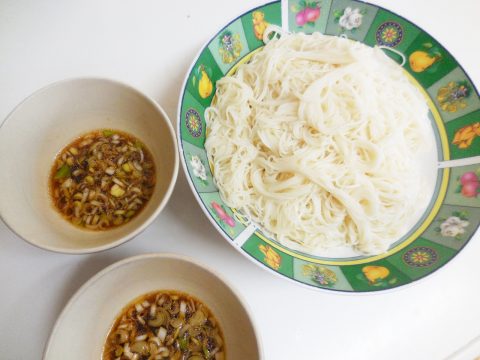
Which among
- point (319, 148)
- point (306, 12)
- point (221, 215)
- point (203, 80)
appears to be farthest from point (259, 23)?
point (221, 215)

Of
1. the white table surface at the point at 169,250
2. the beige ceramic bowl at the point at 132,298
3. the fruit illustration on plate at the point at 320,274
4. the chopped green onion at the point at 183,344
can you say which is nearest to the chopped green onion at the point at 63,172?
the white table surface at the point at 169,250

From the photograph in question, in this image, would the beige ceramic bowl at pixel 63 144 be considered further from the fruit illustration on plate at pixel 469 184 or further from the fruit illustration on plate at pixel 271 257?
the fruit illustration on plate at pixel 469 184

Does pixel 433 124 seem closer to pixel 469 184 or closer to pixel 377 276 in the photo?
pixel 469 184

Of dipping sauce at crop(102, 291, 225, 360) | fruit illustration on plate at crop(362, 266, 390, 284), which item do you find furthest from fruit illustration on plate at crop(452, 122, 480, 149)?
dipping sauce at crop(102, 291, 225, 360)

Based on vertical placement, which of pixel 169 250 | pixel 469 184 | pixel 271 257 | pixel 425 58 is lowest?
pixel 169 250

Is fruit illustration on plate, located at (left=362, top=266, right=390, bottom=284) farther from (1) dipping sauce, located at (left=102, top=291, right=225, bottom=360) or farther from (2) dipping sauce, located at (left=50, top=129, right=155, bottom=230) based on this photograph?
(2) dipping sauce, located at (left=50, top=129, right=155, bottom=230)

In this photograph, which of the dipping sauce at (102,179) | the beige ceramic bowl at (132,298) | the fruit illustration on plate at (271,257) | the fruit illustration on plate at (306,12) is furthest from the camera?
the fruit illustration on plate at (306,12)
